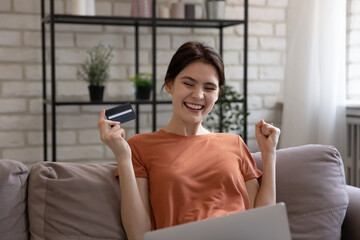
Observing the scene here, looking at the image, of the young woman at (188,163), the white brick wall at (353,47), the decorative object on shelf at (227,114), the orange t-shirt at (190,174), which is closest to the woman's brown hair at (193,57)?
the young woman at (188,163)

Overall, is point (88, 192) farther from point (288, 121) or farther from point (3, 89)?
point (288, 121)

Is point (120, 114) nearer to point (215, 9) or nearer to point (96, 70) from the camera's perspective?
point (96, 70)

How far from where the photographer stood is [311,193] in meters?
1.79

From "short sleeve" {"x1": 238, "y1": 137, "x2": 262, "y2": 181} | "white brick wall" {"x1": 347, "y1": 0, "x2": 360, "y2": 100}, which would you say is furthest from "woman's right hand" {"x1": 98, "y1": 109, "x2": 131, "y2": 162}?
"white brick wall" {"x1": 347, "y1": 0, "x2": 360, "y2": 100}

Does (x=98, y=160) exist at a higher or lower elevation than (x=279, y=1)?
lower

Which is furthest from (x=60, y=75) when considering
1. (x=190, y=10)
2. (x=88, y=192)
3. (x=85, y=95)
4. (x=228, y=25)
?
(x=88, y=192)

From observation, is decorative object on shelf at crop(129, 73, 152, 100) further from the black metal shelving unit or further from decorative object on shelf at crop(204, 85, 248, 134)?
decorative object on shelf at crop(204, 85, 248, 134)

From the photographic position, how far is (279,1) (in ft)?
11.7

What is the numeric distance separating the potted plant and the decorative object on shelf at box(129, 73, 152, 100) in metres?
0.17

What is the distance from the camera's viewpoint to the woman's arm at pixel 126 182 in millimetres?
1557

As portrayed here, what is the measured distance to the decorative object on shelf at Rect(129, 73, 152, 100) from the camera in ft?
9.81

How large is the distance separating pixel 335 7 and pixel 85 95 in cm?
156

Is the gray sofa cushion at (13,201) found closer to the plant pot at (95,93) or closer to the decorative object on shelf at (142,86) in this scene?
the plant pot at (95,93)

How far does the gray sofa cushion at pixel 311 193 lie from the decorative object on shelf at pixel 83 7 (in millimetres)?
1456
